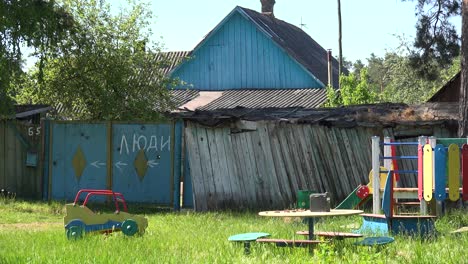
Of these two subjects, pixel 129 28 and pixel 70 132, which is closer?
pixel 70 132

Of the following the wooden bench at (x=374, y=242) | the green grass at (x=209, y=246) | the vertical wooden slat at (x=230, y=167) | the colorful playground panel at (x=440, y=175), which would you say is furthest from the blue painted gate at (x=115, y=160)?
the wooden bench at (x=374, y=242)

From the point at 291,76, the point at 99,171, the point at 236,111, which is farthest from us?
the point at 291,76

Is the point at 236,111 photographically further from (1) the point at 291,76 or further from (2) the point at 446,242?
(1) the point at 291,76

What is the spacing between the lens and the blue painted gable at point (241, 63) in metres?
36.2

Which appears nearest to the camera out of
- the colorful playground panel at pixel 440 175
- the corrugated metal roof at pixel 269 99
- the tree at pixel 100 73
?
the colorful playground panel at pixel 440 175

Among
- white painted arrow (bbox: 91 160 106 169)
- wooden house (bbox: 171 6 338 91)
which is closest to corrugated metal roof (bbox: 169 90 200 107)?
wooden house (bbox: 171 6 338 91)

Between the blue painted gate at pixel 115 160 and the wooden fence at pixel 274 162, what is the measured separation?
910 millimetres

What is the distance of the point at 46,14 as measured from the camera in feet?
64.0

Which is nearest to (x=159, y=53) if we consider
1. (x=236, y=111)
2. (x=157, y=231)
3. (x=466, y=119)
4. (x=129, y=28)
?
(x=129, y=28)

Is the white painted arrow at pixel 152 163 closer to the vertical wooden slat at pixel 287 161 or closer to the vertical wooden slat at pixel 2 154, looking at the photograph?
the vertical wooden slat at pixel 287 161

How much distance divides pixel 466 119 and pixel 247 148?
4244 millimetres

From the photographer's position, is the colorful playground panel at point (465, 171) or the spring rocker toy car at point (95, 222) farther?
the colorful playground panel at point (465, 171)

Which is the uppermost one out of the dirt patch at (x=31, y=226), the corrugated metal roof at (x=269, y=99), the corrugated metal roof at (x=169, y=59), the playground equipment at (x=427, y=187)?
the corrugated metal roof at (x=169, y=59)

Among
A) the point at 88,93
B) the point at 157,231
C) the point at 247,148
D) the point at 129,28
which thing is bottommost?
the point at 157,231
